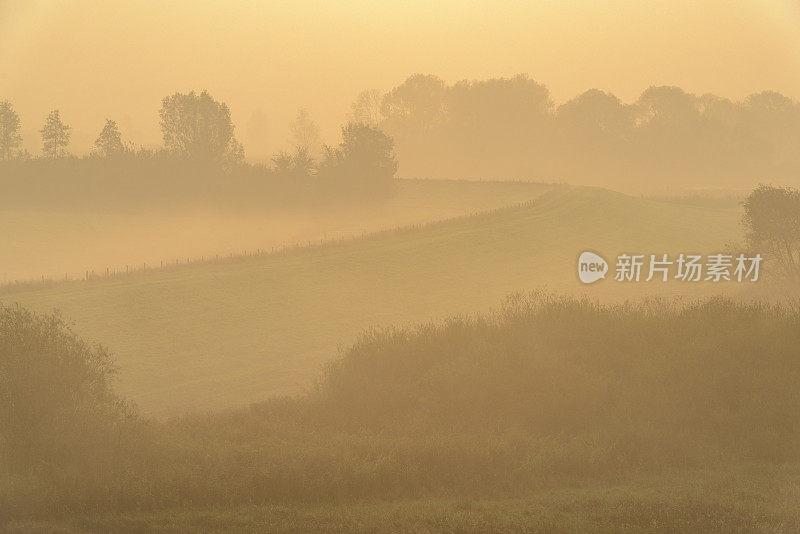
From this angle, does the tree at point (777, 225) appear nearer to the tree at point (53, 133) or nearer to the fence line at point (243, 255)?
the fence line at point (243, 255)

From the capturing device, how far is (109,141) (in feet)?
313

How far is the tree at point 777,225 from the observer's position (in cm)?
4359

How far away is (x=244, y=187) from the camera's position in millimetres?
93000

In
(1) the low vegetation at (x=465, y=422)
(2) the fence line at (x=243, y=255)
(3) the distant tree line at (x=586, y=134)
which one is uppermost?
(3) the distant tree line at (x=586, y=134)

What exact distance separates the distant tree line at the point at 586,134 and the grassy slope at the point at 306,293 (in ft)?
225

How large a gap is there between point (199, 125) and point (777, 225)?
75721 millimetres

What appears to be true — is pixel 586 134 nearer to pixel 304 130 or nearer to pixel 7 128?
pixel 304 130

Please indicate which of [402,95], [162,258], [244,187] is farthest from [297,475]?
[402,95]

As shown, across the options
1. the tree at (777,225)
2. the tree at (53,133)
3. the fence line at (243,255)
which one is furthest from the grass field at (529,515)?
the tree at (53,133)

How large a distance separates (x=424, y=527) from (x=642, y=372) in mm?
13207

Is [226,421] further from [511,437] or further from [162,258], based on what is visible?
[162,258]

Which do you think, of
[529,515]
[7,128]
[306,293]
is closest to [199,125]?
[7,128]

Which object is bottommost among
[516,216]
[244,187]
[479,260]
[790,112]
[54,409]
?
[54,409]

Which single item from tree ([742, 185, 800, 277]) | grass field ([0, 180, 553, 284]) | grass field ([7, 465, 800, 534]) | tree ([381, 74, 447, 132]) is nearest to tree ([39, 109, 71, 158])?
grass field ([0, 180, 553, 284])
